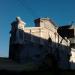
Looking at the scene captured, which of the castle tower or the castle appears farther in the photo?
the castle

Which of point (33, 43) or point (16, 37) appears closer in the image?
point (16, 37)

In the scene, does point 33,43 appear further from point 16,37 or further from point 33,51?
point 16,37

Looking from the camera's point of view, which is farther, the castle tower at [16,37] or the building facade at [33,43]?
the building facade at [33,43]

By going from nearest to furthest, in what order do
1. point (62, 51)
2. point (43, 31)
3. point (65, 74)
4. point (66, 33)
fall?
point (65, 74)
point (43, 31)
point (62, 51)
point (66, 33)

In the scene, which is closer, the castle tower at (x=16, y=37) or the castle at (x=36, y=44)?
the castle tower at (x=16, y=37)

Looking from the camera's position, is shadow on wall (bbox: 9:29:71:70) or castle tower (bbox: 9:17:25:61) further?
shadow on wall (bbox: 9:29:71:70)

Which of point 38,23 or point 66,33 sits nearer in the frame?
point 38,23

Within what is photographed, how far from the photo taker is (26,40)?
29094 mm

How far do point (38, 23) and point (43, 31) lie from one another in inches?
63.8

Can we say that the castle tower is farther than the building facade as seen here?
No

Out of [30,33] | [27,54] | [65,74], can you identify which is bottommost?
[65,74]

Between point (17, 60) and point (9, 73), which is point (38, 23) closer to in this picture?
point (17, 60)

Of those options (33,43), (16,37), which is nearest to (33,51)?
(33,43)

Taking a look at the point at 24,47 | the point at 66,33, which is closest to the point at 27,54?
the point at 24,47
